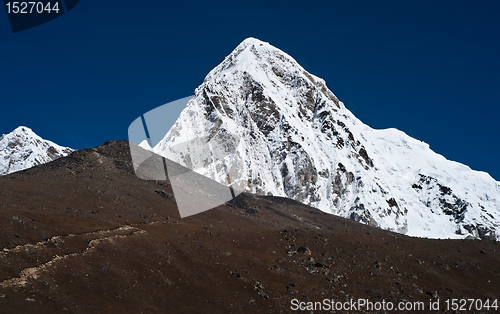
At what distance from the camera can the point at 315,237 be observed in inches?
1469

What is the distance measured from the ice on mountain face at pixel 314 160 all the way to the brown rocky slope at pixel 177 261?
7510 centimetres

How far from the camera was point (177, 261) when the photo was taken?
28.0 metres

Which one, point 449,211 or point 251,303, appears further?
point 449,211

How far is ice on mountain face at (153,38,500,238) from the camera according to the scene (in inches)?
5054

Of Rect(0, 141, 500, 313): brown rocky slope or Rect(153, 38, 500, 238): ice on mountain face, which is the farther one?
Rect(153, 38, 500, 238): ice on mountain face

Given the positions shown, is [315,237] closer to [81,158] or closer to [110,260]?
[110,260]

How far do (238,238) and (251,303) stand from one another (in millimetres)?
11612

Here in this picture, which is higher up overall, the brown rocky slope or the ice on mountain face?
the ice on mountain face

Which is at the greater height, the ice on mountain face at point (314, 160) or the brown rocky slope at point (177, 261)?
the ice on mountain face at point (314, 160)

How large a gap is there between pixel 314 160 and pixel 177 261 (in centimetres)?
11223

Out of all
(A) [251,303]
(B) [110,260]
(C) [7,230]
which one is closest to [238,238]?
(A) [251,303]

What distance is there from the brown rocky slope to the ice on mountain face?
75.1 metres

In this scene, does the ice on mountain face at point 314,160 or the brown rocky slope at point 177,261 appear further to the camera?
the ice on mountain face at point 314,160

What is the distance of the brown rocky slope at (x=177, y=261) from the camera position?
68.6 ft
